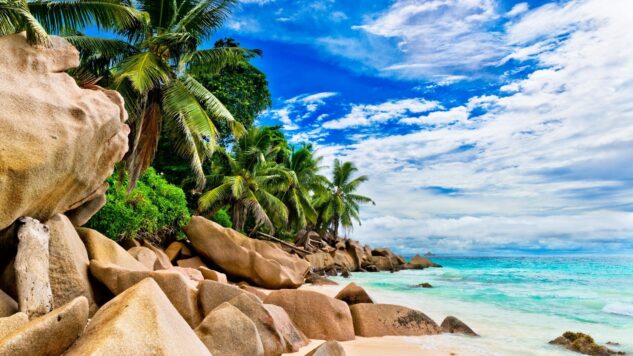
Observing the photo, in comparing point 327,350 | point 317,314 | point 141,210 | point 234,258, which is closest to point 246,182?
point 234,258

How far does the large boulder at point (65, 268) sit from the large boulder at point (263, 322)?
1883mm

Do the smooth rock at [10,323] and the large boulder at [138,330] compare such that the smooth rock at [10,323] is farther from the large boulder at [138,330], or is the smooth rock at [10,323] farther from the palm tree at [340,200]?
the palm tree at [340,200]

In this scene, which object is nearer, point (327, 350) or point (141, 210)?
point (327, 350)

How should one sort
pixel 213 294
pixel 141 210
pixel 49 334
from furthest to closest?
pixel 141 210 → pixel 213 294 → pixel 49 334

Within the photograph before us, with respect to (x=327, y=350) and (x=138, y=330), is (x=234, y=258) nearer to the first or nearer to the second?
(x=327, y=350)

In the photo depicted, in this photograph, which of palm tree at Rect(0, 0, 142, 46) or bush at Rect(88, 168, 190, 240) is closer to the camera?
palm tree at Rect(0, 0, 142, 46)

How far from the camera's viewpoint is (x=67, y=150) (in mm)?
4809

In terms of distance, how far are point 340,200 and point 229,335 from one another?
33530 mm

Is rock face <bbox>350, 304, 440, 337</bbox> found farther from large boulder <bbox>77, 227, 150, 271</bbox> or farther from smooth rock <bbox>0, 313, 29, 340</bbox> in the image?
smooth rock <bbox>0, 313, 29, 340</bbox>

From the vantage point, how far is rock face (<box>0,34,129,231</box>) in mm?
4367

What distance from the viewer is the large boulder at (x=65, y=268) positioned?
16.9 feet

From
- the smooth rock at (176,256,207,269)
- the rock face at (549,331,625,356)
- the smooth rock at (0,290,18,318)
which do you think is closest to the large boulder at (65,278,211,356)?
the smooth rock at (0,290,18,318)

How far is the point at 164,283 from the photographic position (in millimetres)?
5359

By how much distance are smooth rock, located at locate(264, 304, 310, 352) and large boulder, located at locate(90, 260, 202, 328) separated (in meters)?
1.04
